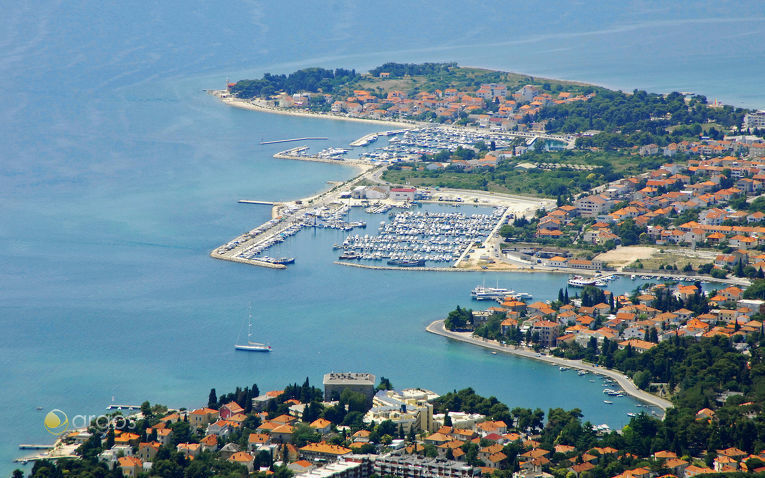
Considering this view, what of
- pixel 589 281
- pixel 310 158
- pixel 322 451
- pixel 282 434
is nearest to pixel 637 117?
pixel 310 158

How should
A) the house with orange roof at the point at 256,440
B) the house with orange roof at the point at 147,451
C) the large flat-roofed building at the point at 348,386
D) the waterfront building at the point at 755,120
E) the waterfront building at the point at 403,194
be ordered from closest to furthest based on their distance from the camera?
the house with orange roof at the point at 147,451, the house with orange roof at the point at 256,440, the large flat-roofed building at the point at 348,386, the waterfront building at the point at 403,194, the waterfront building at the point at 755,120

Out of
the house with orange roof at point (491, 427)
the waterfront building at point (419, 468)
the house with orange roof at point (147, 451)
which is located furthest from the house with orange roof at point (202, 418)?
the house with orange roof at point (491, 427)

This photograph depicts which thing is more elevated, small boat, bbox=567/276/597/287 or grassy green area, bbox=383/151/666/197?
grassy green area, bbox=383/151/666/197

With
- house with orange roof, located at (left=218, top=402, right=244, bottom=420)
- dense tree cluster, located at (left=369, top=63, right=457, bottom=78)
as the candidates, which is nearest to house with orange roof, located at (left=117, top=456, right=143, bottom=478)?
house with orange roof, located at (left=218, top=402, right=244, bottom=420)

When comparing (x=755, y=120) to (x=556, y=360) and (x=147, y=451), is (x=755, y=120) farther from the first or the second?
(x=147, y=451)

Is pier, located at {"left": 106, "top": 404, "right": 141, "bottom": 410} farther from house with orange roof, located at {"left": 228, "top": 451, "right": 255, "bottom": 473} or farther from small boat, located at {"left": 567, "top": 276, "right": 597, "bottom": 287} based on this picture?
small boat, located at {"left": 567, "top": 276, "right": 597, "bottom": 287}

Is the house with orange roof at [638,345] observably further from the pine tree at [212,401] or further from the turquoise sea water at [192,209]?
the pine tree at [212,401]
